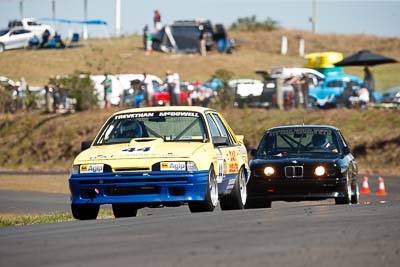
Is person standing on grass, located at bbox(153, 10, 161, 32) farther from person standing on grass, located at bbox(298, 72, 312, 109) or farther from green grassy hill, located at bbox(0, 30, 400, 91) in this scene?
person standing on grass, located at bbox(298, 72, 312, 109)

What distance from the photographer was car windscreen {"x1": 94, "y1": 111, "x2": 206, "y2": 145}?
49.8 feet

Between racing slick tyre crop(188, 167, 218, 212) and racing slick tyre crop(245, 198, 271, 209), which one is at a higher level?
racing slick tyre crop(188, 167, 218, 212)

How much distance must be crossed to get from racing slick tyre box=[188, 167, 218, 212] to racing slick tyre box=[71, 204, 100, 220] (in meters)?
1.21

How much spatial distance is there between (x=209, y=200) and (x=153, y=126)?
169 centimetres

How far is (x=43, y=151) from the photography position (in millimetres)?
40062

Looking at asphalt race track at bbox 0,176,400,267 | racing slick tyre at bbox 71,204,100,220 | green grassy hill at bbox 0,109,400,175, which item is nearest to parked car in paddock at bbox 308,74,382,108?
green grassy hill at bbox 0,109,400,175

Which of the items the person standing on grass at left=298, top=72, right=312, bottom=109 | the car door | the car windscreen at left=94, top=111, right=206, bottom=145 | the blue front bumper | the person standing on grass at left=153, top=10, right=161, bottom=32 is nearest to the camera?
the blue front bumper

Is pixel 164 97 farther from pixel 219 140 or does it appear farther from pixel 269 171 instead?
pixel 219 140

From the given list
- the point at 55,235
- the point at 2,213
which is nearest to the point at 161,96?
the point at 2,213

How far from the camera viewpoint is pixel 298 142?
1884 cm

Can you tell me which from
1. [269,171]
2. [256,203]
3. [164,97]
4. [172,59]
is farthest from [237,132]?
[172,59]

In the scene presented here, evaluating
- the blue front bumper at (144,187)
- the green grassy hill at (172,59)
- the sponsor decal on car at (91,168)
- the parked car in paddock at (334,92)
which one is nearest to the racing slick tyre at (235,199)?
the blue front bumper at (144,187)

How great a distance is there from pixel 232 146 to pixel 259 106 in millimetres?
22076

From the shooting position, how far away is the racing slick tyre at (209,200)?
46.3 feet
